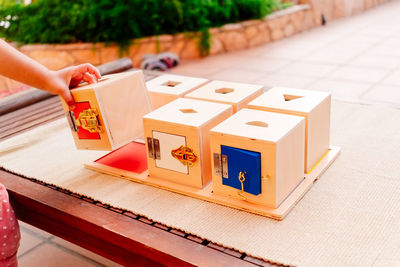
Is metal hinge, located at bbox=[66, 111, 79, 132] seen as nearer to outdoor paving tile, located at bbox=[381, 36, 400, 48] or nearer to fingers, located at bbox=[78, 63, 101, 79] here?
fingers, located at bbox=[78, 63, 101, 79]

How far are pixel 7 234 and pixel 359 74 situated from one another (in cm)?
249

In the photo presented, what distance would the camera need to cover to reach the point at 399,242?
0.96m

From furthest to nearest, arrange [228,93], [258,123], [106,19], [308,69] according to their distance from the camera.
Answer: [106,19], [308,69], [228,93], [258,123]

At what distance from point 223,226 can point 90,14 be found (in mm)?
3043

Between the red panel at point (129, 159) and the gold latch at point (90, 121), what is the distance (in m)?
0.15

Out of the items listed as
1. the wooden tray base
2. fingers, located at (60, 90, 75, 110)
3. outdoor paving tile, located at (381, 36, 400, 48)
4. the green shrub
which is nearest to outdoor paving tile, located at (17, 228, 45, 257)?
the wooden tray base

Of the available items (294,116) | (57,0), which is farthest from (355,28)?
(294,116)

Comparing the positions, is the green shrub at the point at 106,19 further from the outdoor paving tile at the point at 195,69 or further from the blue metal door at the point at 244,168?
the blue metal door at the point at 244,168

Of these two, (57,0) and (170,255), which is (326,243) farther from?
(57,0)

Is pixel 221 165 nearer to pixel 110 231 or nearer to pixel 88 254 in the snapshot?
pixel 110 231

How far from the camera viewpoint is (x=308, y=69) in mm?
3193

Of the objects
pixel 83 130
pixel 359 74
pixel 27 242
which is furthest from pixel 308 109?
pixel 359 74

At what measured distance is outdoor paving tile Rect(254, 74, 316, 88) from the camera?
2.86 meters

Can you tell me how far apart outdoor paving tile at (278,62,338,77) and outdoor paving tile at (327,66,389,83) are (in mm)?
80
